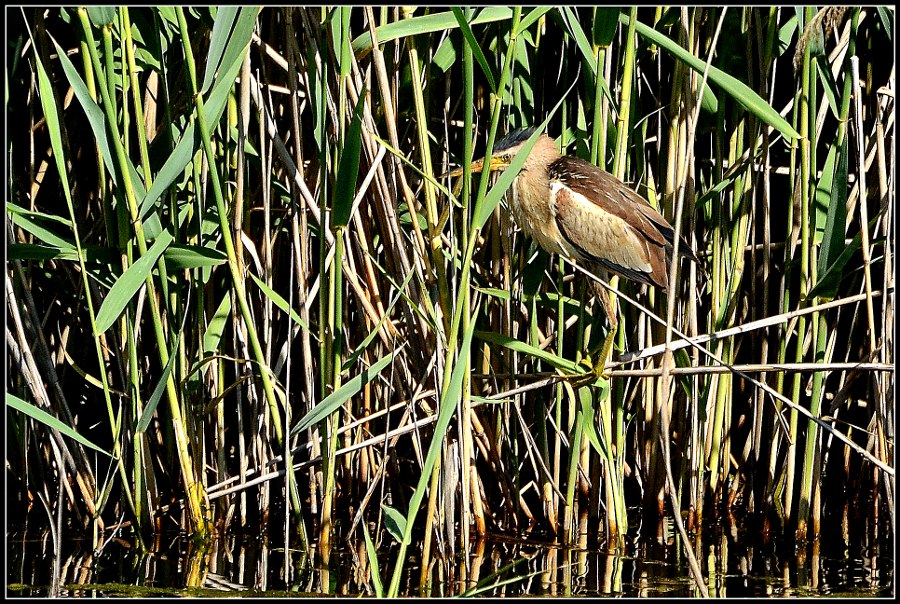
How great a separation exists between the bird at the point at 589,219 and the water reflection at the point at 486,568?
0.58 meters

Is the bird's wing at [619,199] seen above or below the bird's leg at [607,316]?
above

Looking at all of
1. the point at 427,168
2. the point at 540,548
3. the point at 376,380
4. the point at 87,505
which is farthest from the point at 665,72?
the point at 87,505

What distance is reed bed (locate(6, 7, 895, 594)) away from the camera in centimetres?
215

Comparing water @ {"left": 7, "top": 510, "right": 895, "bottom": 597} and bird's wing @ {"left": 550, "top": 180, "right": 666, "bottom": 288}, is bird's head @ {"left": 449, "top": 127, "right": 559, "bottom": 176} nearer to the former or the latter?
bird's wing @ {"left": 550, "top": 180, "right": 666, "bottom": 288}

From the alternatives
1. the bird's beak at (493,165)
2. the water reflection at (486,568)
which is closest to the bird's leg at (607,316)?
the bird's beak at (493,165)

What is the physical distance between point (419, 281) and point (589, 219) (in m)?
0.69

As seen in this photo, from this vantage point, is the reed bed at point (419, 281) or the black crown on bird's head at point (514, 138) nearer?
the reed bed at point (419, 281)

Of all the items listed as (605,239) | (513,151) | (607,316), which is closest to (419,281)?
(513,151)

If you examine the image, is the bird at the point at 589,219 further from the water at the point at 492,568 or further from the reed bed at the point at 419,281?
the water at the point at 492,568

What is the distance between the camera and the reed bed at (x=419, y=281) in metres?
2.15

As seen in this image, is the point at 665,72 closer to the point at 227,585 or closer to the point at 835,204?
the point at 835,204

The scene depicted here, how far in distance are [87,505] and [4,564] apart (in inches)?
12.6

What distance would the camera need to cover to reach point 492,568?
7.55 feet

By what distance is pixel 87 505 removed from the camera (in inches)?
97.5
